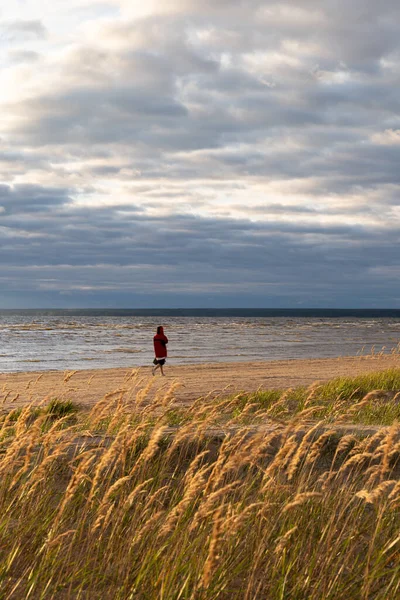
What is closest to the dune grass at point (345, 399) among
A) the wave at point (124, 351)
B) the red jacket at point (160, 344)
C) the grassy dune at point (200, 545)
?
the grassy dune at point (200, 545)

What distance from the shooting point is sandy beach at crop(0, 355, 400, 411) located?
18.7 meters

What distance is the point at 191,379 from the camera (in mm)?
23938

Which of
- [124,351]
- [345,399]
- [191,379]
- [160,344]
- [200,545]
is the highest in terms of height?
[160,344]

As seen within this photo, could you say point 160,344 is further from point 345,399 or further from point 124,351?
point 124,351

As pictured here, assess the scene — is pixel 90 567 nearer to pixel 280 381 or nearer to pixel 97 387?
pixel 97 387

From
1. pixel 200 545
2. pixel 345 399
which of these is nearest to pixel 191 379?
pixel 345 399

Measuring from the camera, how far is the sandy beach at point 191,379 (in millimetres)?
18719

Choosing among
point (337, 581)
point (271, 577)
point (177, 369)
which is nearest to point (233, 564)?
point (271, 577)

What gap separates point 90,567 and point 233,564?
120 centimetres

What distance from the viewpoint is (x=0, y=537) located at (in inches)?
190

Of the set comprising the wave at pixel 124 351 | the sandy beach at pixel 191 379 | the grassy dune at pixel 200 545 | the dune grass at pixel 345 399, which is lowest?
the wave at pixel 124 351

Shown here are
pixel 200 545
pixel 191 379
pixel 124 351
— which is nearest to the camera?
pixel 200 545

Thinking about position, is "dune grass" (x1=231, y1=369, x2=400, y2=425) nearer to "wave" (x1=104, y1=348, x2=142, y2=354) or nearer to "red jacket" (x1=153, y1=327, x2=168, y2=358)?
"red jacket" (x1=153, y1=327, x2=168, y2=358)

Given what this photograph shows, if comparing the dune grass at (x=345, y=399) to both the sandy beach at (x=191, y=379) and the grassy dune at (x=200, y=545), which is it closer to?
the sandy beach at (x=191, y=379)
